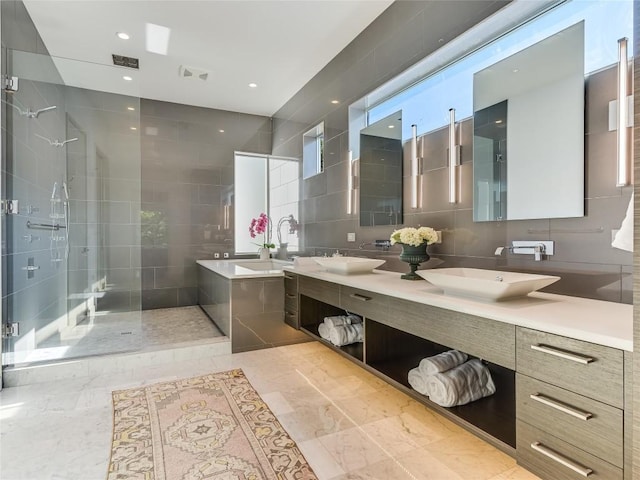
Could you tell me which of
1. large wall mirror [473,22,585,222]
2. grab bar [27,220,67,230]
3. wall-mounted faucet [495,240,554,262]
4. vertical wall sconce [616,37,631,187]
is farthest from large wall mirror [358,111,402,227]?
grab bar [27,220,67,230]

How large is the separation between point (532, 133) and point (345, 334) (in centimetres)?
168

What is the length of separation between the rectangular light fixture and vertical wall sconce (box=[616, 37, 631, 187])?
3.26 metres

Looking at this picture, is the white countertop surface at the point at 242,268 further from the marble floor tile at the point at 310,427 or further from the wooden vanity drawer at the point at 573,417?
the wooden vanity drawer at the point at 573,417

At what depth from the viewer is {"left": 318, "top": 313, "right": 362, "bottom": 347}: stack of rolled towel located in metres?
2.48

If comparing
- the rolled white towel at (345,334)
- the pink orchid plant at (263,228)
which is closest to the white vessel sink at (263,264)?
the pink orchid plant at (263,228)

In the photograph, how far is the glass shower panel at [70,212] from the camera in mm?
2664

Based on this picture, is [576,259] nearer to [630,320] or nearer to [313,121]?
[630,320]

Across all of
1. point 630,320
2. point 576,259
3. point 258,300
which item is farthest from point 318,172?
point 630,320

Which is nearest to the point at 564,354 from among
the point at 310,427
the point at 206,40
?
the point at 310,427

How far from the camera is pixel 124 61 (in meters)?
3.61

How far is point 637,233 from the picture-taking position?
0.80m

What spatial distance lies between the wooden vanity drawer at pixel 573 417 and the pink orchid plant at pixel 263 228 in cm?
375

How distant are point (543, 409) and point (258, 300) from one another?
242 centimetres

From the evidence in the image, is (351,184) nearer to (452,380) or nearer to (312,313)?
(312,313)
